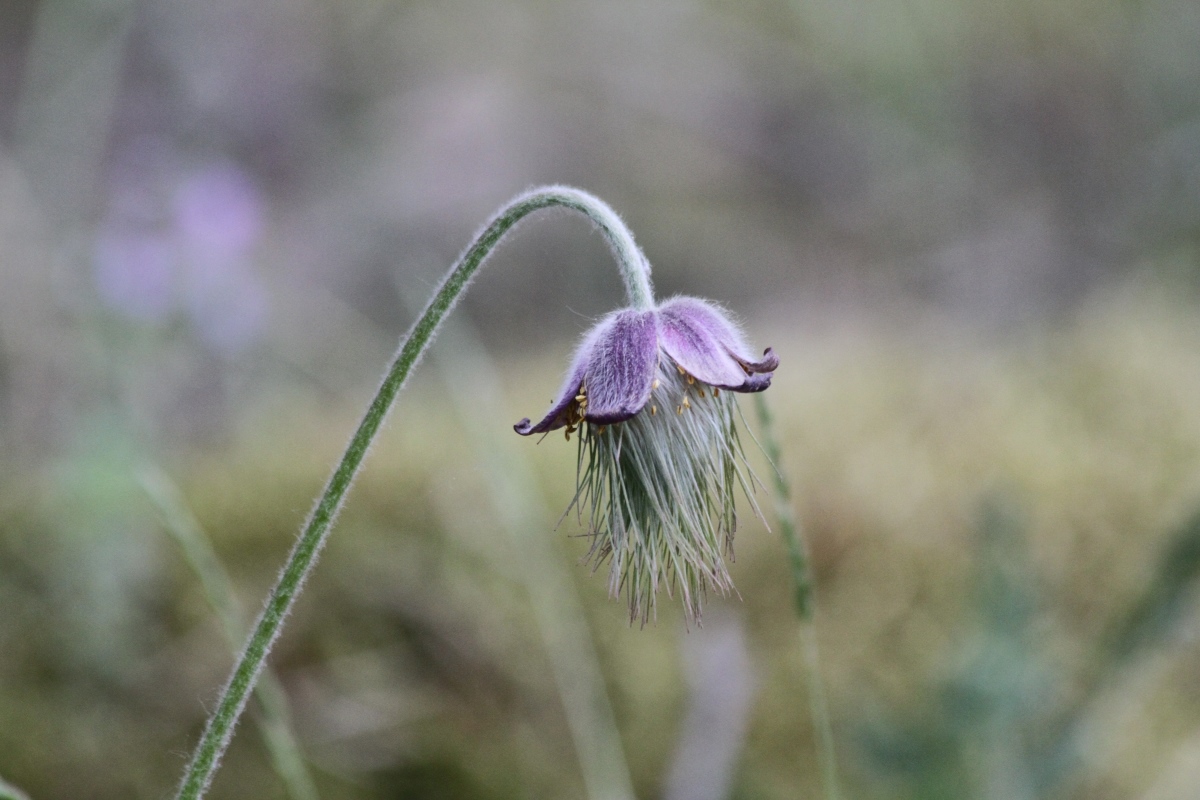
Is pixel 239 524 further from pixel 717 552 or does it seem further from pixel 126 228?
pixel 717 552

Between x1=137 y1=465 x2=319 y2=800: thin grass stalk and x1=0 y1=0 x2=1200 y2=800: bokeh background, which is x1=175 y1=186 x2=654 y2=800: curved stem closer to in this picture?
x1=137 y1=465 x2=319 y2=800: thin grass stalk

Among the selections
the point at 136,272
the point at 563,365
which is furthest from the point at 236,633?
the point at 136,272

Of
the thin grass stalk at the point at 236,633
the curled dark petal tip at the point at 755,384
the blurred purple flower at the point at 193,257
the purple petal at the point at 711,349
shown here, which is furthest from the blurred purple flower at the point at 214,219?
the curled dark petal tip at the point at 755,384

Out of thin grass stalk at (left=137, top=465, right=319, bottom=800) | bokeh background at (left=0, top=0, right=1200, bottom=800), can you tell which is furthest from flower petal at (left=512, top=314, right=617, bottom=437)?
bokeh background at (left=0, top=0, right=1200, bottom=800)

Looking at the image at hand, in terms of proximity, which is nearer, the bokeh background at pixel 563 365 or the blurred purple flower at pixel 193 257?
the bokeh background at pixel 563 365

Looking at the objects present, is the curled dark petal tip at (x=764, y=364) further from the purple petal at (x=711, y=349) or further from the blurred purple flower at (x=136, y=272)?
the blurred purple flower at (x=136, y=272)

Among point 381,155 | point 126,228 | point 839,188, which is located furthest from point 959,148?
point 126,228
